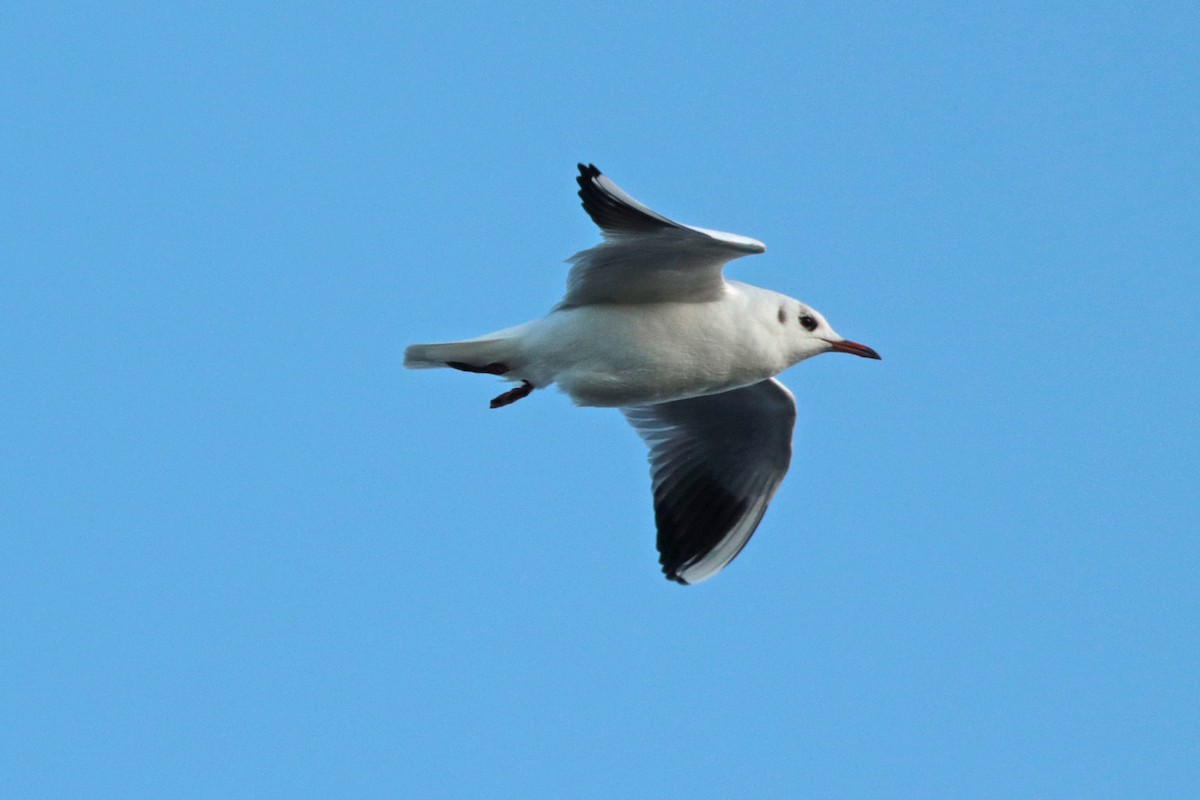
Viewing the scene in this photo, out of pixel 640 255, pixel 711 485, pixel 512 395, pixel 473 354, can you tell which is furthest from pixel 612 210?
pixel 711 485

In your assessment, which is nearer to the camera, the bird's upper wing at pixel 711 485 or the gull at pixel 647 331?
the gull at pixel 647 331

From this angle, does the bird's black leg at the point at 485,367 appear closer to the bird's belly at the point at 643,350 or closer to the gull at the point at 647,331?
the gull at the point at 647,331

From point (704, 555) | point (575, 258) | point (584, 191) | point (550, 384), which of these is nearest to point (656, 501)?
point (704, 555)

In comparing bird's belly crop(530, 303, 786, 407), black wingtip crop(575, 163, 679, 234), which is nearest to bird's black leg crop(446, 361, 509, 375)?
bird's belly crop(530, 303, 786, 407)

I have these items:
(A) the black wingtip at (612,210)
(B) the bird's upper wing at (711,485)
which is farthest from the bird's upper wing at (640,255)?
(B) the bird's upper wing at (711,485)

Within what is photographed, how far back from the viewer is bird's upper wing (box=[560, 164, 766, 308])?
7184 millimetres

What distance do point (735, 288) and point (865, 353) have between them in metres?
0.90

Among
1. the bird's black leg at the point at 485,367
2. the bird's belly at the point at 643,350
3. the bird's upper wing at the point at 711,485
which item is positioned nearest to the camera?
A: the bird's belly at the point at 643,350

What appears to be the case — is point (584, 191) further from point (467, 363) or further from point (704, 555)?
point (704, 555)

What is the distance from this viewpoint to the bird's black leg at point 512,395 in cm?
852

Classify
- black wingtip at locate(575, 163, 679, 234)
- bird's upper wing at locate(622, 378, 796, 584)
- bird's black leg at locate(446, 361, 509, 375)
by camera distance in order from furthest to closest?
1. bird's upper wing at locate(622, 378, 796, 584)
2. bird's black leg at locate(446, 361, 509, 375)
3. black wingtip at locate(575, 163, 679, 234)

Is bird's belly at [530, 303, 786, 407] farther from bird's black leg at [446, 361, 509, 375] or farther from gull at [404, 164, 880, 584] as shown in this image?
bird's black leg at [446, 361, 509, 375]

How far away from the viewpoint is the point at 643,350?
8094mm

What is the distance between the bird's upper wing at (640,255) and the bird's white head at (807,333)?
46 centimetres
